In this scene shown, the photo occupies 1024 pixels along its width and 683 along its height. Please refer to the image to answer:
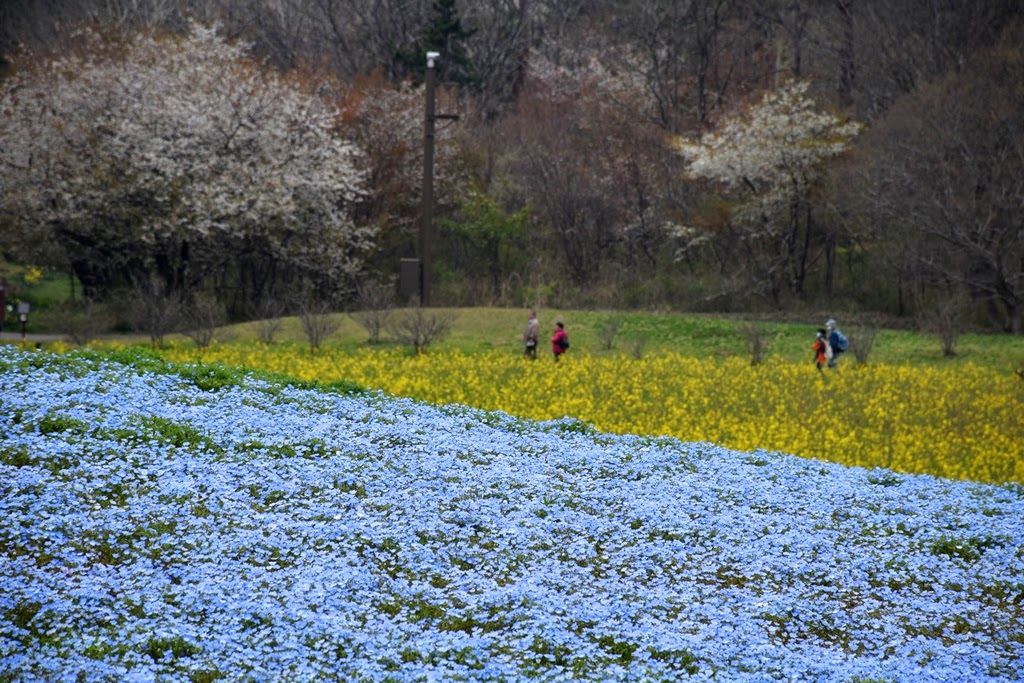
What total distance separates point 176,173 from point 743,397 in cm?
1955

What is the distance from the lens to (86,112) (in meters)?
32.3

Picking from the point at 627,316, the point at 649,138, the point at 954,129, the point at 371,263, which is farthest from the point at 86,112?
the point at 954,129

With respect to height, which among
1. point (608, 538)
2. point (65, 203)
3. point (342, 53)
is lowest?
point (608, 538)

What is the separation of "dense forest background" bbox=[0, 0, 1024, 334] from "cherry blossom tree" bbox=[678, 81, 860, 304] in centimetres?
10

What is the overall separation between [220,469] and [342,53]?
44.9 meters

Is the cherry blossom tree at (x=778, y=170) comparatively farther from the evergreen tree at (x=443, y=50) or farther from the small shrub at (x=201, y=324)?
the small shrub at (x=201, y=324)

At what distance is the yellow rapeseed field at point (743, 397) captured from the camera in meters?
13.8

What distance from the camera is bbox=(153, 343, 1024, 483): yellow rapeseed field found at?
1384cm

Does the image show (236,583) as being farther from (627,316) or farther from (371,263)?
(371,263)

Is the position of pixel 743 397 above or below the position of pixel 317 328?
below

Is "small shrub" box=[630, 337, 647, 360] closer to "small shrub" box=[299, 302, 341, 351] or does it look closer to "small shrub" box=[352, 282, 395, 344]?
"small shrub" box=[352, 282, 395, 344]

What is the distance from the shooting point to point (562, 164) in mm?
42125

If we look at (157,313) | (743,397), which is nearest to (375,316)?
(157,313)

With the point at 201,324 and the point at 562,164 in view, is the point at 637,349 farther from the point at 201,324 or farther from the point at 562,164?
the point at 562,164
